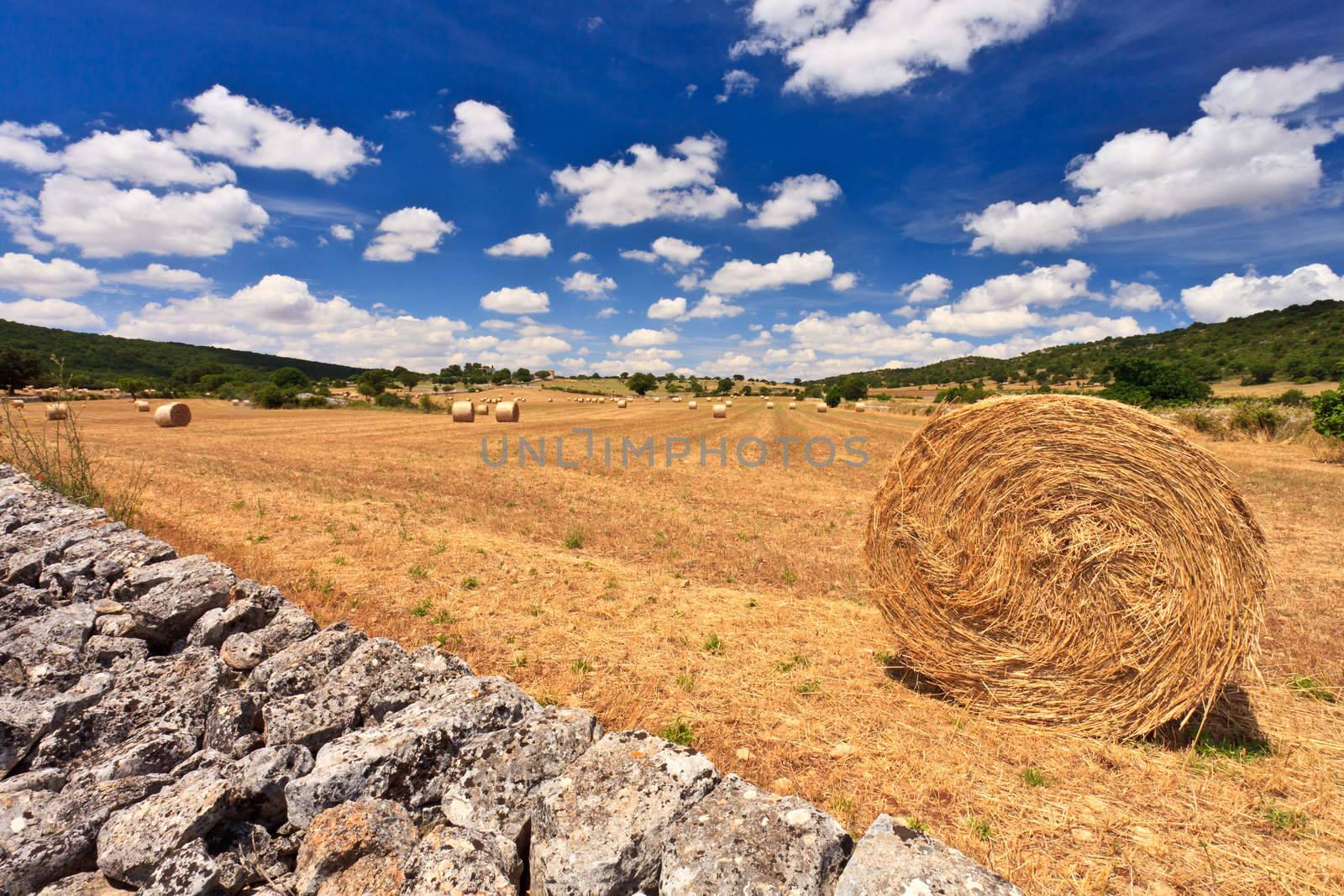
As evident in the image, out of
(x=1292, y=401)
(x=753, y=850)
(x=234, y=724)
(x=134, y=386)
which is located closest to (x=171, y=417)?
(x=234, y=724)

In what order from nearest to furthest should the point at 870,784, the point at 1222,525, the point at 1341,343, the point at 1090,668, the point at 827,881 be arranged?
the point at 827,881, the point at 870,784, the point at 1222,525, the point at 1090,668, the point at 1341,343

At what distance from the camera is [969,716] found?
5.44 m

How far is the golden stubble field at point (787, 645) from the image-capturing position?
3840 millimetres

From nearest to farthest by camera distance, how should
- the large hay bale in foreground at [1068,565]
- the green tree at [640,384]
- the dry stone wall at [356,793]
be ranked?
the dry stone wall at [356,793], the large hay bale in foreground at [1068,565], the green tree at [640,384]

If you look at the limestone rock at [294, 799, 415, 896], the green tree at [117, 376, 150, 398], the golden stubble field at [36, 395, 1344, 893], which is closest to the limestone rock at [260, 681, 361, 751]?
the limestone rock at [294, 799, 415, 896]

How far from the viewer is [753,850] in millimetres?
2781

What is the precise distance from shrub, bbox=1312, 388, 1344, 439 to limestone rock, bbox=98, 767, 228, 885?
33.2 m

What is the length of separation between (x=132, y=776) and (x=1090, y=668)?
25.0 ft

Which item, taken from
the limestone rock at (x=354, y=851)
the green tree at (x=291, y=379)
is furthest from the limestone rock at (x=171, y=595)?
the green tree at (x=291, y=379)

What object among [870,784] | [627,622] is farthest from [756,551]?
[870,784]

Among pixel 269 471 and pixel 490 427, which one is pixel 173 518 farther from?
pixel 490 427

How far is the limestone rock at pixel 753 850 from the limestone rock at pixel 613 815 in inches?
5.7

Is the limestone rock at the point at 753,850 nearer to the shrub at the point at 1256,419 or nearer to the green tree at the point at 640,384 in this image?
the shrub at the point at 1256,419

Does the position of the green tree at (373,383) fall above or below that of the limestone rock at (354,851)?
above
